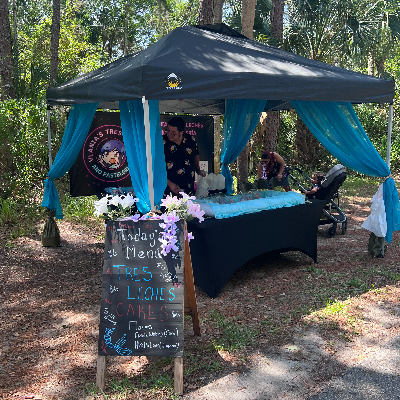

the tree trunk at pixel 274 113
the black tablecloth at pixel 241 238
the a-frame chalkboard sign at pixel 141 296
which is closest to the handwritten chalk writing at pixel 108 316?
the a-frame chalkboard sign at pixel 141 296

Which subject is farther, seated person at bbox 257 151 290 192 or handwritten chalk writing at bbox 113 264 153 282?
seated person at bbox 257 151 290 192

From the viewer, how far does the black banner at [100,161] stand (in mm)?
7340

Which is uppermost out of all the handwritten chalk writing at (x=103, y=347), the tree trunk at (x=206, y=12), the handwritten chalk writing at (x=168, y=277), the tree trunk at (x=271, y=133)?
the tree trunk at (x=206, y=12)

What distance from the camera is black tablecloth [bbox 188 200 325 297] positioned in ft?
14.7

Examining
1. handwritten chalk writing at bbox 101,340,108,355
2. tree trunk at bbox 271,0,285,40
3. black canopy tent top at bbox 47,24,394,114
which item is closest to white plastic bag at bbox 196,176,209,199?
black canopy tent top at bbox 47,24,394,114

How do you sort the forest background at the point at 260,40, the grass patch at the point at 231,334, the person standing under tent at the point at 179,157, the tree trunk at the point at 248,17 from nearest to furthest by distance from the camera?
the grass patch at the point at 231,334, the person standing under tent at the point at 179,157, the forest background at the point at 260,40, the tree trunk at the point at 248,17

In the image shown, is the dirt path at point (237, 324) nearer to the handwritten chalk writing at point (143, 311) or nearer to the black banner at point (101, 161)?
the handwritten chalk writing at point (143, 311)

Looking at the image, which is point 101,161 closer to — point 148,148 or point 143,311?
point 148,148

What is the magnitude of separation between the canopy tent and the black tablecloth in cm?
78

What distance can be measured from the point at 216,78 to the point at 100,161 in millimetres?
3692

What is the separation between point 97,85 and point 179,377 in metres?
2.94

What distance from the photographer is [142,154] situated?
420cm

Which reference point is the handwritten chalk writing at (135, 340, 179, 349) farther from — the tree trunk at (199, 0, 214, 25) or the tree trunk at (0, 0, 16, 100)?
the tree trunk at (0, 0, 16, 100)

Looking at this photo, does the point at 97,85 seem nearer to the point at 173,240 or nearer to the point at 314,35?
the point at 173,240
